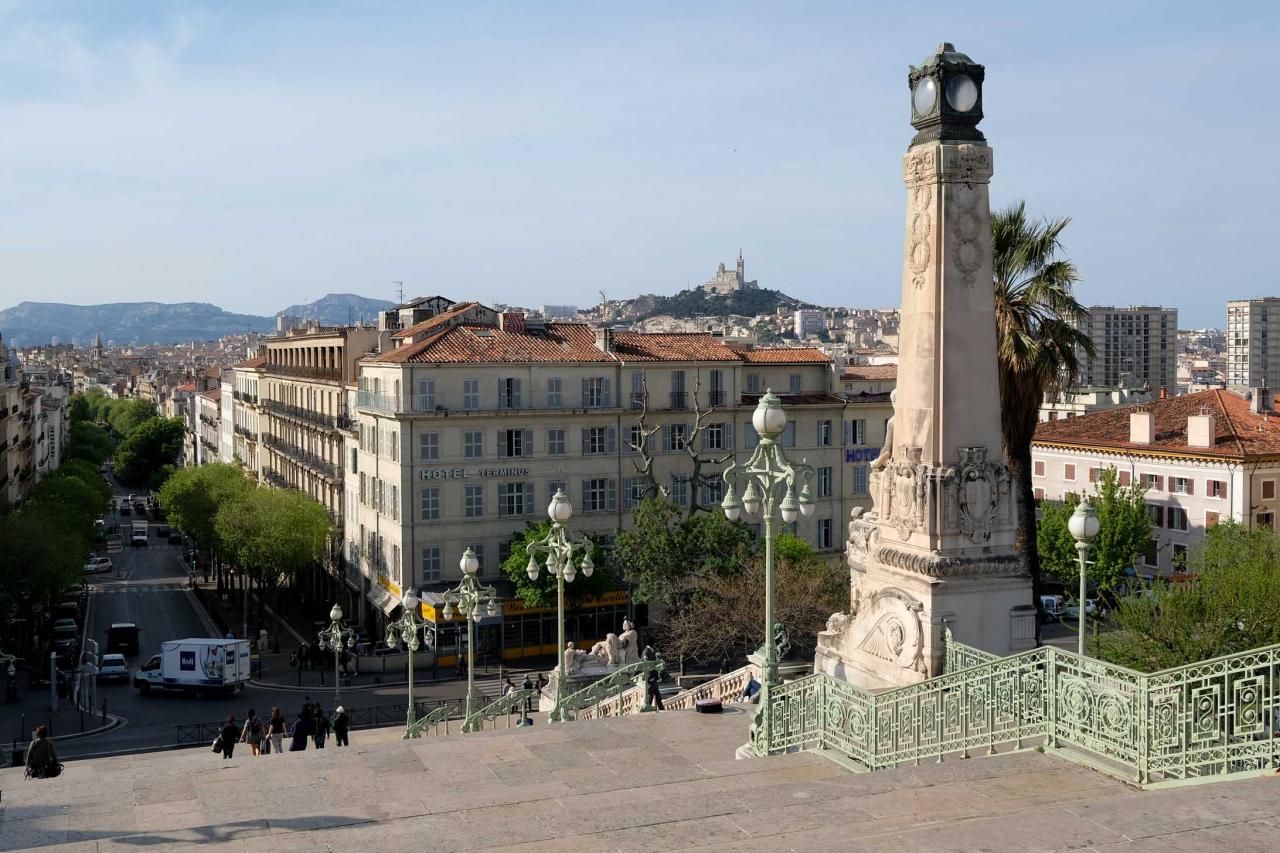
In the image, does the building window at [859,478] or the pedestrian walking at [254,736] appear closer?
the pedestrian walking at [254,736]

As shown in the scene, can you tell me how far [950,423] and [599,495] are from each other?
3090cm

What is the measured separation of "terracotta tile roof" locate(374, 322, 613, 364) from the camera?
45750mm

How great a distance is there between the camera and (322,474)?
194 ft

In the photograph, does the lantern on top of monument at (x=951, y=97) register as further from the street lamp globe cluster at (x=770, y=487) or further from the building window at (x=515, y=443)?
the building window at (x=515, y=443)

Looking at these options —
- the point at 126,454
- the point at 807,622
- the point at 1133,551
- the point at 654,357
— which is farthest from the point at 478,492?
the point at 126,454

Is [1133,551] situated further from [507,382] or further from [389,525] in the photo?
[389,525]

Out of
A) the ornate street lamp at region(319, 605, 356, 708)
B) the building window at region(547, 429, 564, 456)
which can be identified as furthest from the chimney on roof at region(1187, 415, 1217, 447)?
the ornate street lamp at region(319, 605, 356, 708)

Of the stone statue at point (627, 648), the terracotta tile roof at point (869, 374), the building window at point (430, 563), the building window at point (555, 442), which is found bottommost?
the stone statue at point (627, 648)

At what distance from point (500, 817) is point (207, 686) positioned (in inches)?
1237

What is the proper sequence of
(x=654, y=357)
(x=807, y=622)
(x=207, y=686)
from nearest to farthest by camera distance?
(x=807, y=622) < (x=207, y=686) < (x=654, y=357)

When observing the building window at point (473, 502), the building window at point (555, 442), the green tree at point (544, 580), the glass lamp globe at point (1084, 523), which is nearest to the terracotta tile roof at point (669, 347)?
the building window at point (555, 442)

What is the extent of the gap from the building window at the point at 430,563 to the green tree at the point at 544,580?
239cm

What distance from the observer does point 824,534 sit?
52.2 meters

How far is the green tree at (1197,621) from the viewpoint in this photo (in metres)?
19.5
